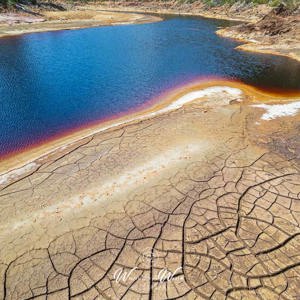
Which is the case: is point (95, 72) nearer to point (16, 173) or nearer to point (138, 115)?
point (138, 115)

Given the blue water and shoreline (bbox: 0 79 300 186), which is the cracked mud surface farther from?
the blue water

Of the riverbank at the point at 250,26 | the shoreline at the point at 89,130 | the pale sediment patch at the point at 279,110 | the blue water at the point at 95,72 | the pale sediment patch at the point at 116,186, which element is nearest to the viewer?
the pale sediment patch at the point at 116,186

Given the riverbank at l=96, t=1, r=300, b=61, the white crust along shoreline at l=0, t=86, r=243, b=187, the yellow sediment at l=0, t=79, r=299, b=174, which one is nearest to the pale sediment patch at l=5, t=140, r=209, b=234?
the white crust along shoreline at l=0, t=86, r=243, b=187

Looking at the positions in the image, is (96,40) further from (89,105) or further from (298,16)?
(298,16)

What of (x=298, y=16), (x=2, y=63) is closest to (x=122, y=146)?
(x=2, y=63)

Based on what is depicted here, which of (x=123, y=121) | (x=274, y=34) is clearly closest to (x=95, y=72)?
(x=123, y=121)

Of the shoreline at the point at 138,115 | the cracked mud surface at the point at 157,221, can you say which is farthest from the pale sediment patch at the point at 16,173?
the cracked mud surface at the point at 157,221

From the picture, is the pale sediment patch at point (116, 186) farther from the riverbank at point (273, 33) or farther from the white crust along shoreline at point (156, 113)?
the riverbank at point (273, 33)
